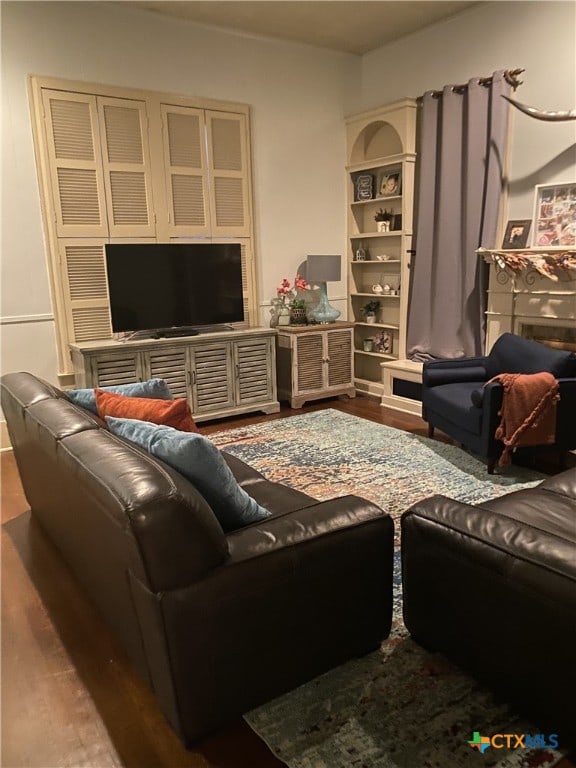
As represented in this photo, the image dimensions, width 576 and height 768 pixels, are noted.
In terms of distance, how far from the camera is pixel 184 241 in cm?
484

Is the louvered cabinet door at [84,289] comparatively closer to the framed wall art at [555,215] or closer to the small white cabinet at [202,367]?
the small white cabinet at [202,367]

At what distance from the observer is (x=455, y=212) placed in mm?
4785

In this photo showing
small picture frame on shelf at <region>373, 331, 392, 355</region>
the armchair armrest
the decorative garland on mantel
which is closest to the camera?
the armchair armrest

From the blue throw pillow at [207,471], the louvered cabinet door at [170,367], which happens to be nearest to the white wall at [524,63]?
the louvered cabinet door at [170,367]

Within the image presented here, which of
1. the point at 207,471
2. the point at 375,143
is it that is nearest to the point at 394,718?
the point at 207,471

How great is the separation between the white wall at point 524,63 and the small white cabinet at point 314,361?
1779 millimetres

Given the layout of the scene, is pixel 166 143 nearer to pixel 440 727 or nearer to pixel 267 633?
pixel 267 633

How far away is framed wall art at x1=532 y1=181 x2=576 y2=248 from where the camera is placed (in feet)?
13.0

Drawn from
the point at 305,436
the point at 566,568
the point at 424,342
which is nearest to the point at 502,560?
the point at 566,568

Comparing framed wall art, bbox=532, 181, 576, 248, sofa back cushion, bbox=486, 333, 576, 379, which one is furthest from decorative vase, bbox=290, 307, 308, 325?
framed wall art, bbox=532, 181, 576, 248

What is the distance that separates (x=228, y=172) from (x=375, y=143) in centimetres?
157

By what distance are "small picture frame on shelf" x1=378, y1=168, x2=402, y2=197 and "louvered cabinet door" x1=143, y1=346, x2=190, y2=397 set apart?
241 centimetres

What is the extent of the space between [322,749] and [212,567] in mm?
605

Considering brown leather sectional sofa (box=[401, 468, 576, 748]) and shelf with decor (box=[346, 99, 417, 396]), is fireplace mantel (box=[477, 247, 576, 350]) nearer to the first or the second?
shelf with decor (box=[346, 99, 417, 396])
